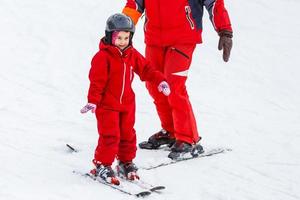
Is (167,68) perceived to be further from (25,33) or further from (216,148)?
(25,33)

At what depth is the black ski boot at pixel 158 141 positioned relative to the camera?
764 cm

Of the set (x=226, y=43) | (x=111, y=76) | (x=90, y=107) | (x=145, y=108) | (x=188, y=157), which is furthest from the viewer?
(x=145, y=108)

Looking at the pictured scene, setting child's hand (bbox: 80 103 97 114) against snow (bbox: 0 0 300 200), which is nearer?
child's hand (bbox: 80 103 97 114)

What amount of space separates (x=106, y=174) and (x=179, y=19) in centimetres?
210

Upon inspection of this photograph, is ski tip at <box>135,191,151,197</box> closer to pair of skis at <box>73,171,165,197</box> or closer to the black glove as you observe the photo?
pair of skis at <box>73,171,165,197</box>

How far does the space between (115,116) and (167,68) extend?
139 centimetres

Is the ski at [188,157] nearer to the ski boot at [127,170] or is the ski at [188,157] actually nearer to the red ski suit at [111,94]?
the ski boot at [127,170]

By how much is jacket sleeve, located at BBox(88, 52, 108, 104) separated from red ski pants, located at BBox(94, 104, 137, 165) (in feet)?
0.74

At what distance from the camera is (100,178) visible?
6.07 meters

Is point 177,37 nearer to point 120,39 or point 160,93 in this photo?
point 160,93

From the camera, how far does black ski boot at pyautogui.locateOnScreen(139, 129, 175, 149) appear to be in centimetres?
764

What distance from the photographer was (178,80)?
7.16 metres

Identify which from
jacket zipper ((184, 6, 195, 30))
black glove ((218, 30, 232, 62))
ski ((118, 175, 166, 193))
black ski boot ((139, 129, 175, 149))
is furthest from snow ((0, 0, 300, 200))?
jacket zipper ((184, 6, 195, 30))

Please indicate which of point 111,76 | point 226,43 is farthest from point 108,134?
point 226,43
